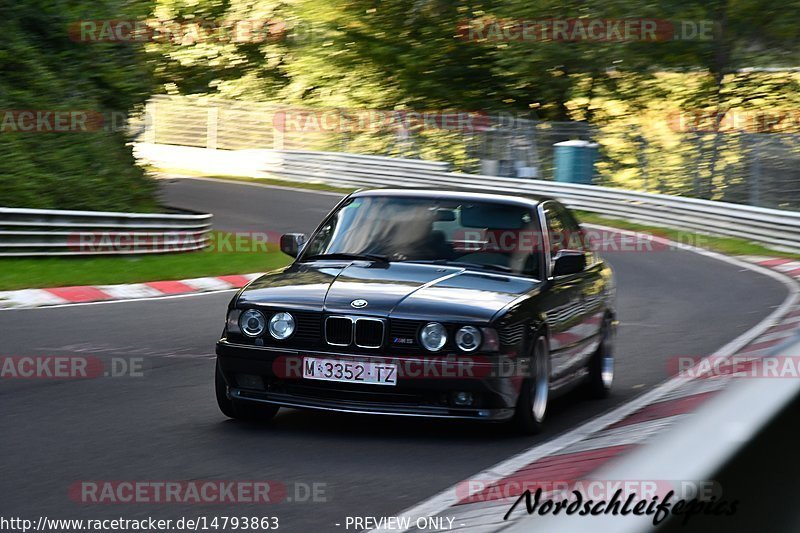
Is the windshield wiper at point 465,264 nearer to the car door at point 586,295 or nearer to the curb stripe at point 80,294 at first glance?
the car door at point 586,295

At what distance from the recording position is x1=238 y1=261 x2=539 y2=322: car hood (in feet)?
23.1

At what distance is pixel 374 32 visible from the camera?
127 feet

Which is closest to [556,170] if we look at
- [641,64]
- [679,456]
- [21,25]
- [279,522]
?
[641,64]

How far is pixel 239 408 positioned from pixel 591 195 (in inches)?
915

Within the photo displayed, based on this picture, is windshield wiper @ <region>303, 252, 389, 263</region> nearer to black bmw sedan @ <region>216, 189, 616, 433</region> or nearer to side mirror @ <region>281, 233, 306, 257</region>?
black bmw sedan @ <region>216, 189, 616, 433</region>

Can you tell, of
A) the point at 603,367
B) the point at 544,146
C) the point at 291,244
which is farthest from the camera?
the point at 544,146

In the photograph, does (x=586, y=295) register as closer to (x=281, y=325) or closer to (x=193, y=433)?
(x=281, y=325)

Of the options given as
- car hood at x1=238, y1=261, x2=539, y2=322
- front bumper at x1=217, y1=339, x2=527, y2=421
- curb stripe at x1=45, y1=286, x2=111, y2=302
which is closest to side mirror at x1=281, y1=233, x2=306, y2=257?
→ car hood at x1=238, y1=261, x2=539, y2=322

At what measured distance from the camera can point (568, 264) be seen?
8.09 metres

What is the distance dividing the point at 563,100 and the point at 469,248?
→ 96.5 feet

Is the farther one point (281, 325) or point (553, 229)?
point (553, 229)

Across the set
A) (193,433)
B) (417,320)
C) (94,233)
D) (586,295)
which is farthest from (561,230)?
(94,233)

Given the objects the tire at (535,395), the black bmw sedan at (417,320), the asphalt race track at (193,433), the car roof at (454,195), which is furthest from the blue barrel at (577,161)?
the tire at (535,395)

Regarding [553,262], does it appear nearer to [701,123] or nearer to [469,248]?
[469,248]
